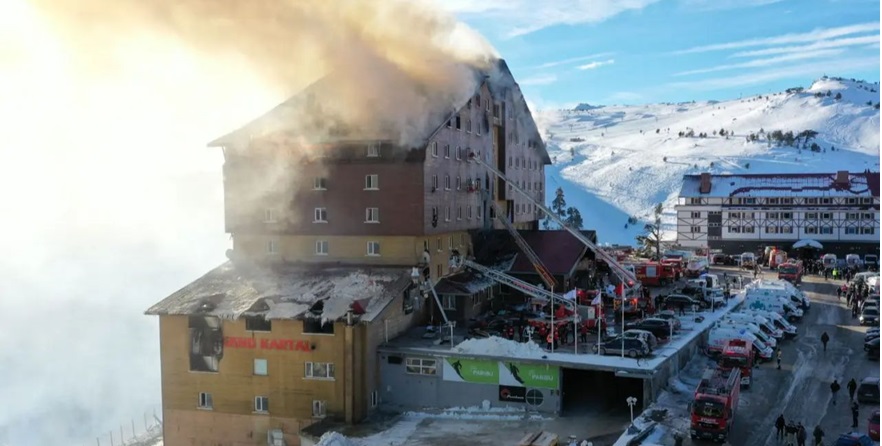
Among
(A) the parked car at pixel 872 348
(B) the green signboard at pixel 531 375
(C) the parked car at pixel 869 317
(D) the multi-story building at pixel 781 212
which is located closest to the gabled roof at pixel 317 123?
(B) the green signboard at pixel 531 375

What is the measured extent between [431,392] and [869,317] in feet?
95.0

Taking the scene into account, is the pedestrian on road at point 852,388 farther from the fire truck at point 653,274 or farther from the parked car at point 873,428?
the fire truck at point 653,274

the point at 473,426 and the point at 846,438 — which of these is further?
the point at 473,426

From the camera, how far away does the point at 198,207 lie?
485ft

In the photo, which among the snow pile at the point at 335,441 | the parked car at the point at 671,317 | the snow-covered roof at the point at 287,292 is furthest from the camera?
the parked car at the point at 671,317

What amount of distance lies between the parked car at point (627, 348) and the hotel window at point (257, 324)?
1443 centimetres

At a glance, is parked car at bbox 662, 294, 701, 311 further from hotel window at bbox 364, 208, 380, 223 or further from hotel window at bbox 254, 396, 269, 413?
hotel window at bbox 254, 396, 269, 413

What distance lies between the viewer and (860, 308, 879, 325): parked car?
1868 inches

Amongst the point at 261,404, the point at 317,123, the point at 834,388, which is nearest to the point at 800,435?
the point at 834,388

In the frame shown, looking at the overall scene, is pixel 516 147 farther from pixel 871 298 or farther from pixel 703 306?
pixel 871 298

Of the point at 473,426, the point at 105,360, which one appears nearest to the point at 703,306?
the point at 473,426

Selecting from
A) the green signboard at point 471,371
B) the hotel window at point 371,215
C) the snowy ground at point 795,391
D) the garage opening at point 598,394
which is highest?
the hotel window at point 371,215

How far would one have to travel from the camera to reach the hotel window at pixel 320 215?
41.7 m

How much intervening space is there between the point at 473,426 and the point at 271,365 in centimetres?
973
